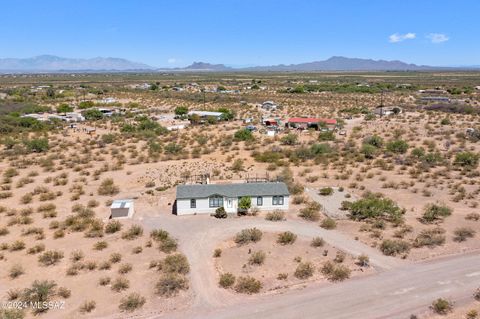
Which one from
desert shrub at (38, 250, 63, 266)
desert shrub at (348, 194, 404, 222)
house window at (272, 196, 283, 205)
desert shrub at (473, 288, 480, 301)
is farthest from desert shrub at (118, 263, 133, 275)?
desert shrub at (473, 288, 480, 301)

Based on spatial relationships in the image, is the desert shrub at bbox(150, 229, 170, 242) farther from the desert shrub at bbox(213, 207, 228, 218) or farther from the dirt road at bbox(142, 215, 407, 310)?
the desert shrub at bbox(213, 207, 228, 218)

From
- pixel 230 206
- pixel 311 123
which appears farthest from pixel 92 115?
pixel 230 206

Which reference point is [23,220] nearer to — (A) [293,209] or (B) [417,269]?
(A) [293,209]

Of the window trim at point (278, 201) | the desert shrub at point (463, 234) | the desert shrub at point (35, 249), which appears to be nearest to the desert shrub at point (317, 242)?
the window trim at point (278, 201)

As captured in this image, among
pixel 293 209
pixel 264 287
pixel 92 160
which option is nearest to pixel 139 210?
pixel 293 209

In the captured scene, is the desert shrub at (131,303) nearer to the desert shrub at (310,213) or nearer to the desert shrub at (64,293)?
the desert shrub at (64,293)

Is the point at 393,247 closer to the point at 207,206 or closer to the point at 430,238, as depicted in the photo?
the point at 430,238

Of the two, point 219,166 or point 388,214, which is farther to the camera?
point 219,166
